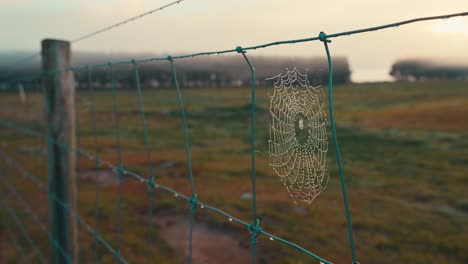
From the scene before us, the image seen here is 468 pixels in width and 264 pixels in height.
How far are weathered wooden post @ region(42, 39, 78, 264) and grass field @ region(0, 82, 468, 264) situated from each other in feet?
1.14

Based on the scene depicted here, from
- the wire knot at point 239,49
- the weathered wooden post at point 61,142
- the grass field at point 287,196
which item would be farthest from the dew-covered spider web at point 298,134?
the weathered wooden post at point 61,142

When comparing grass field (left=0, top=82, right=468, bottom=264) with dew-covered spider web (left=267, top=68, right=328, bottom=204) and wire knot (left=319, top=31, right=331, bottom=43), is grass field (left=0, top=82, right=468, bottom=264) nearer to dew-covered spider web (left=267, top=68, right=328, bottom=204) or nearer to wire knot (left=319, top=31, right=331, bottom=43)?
dew-covered spider web (left=267, top=68, right=328, bottom=204)

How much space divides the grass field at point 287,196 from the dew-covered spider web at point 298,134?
0.04 meters

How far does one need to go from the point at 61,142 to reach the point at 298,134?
6.16ft

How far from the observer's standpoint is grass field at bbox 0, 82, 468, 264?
4488mm

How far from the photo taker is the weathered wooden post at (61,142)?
96.6 inches

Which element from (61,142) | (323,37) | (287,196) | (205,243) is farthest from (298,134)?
(287,196)

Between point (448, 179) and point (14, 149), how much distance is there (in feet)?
39.5

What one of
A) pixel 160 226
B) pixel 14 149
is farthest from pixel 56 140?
pixel 14 149

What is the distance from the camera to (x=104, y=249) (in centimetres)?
458

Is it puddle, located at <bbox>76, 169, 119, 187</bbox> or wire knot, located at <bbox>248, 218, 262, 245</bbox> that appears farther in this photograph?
puddle, located at <bbox>76, 169, 119, 187</bbox>

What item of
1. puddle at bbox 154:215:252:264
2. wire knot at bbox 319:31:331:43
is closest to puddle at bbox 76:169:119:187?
puddle at bbox 154:215:252:264

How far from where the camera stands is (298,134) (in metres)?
0.95

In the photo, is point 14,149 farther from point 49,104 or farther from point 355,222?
point 49,104
